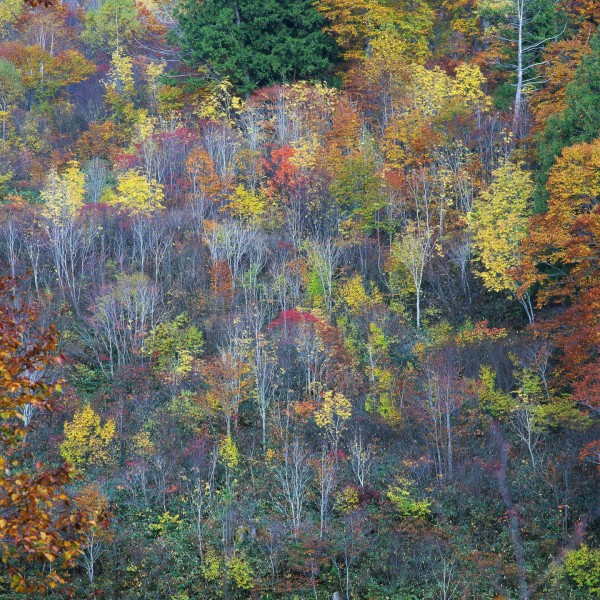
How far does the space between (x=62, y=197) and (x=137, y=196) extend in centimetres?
253

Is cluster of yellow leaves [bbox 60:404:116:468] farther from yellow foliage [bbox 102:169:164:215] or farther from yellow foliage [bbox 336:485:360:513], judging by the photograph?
yellow foliage [bbox 102:169:164:215]

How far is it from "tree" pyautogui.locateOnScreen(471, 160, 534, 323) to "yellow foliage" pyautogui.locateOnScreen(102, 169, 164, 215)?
10.9 metres

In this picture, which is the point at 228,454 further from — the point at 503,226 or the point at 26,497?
the point at 26,497

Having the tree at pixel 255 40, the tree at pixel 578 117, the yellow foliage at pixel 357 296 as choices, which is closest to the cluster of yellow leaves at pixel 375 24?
the tree at pixel 255 40

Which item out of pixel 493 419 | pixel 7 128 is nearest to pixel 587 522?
pixel 493 419

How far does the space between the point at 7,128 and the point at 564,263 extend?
25358 millimetres

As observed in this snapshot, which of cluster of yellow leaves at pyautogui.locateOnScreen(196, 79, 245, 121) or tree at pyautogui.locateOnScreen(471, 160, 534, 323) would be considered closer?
tree at pyautogui.locateOnScreen(471, 160, 534, 323)

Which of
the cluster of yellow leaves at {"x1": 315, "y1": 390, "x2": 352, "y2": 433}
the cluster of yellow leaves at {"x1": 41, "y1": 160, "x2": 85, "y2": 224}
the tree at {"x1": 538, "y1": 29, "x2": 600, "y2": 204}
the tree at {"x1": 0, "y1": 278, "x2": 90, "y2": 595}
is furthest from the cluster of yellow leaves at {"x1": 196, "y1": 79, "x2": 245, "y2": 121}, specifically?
the tree at {"x1": 0, "y1": 278, "x2": 90, "y2": 595}

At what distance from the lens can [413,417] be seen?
24984 millimetres

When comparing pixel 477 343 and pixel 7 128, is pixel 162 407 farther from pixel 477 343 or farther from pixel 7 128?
pixel 7 128

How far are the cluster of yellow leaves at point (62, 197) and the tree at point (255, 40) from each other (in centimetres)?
878

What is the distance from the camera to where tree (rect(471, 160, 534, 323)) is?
2761 cm

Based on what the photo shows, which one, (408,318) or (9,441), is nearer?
(9,441)

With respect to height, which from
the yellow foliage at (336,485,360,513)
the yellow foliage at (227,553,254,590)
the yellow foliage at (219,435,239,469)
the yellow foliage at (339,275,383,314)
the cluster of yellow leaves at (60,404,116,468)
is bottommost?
the yellow foliage at (227,553,254,590)
